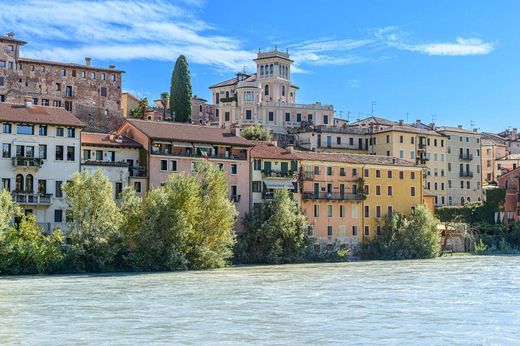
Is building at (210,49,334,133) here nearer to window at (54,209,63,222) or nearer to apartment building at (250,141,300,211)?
apartment building at (250,141,300,211)

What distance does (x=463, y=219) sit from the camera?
92750 mm

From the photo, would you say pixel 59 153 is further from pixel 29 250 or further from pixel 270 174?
pixel 270 174

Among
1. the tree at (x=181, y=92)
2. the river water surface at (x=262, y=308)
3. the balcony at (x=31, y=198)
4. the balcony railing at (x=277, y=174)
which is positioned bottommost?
the river water surface at (x=262, y=308)

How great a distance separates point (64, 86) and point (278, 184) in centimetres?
3553

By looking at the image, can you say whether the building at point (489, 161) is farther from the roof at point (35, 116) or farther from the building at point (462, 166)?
the roof at point (35, 116)

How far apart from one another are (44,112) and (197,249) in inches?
660

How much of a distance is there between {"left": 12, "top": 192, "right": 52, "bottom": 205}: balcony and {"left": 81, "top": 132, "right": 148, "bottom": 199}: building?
4164 mm

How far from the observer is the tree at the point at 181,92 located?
90.2m

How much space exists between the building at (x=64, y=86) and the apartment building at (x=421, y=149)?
3230cm

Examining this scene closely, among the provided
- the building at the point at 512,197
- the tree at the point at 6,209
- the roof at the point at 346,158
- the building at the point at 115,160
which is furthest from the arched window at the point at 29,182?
the building at the point at 512,197

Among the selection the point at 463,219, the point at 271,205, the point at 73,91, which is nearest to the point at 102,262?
the point at 271,205

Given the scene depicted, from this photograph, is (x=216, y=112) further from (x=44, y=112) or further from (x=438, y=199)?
(x=44, y=112)

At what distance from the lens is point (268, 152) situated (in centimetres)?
7369

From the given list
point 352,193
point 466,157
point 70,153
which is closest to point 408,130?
point 466,157
